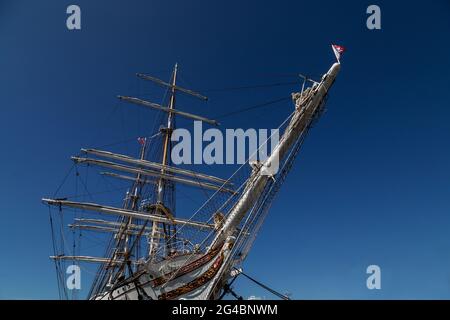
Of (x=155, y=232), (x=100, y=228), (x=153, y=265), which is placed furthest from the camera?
(x=100, y=228)

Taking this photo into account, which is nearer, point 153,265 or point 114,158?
point 153,265

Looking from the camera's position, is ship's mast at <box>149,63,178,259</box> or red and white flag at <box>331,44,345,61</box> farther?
ship's mast at <box>149,63,178,259</box>

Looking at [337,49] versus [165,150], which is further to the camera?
[165,150]

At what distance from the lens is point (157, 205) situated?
3506 centimetres

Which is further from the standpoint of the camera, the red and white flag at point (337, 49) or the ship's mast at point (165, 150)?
the ship's mast at point (165, 150)
